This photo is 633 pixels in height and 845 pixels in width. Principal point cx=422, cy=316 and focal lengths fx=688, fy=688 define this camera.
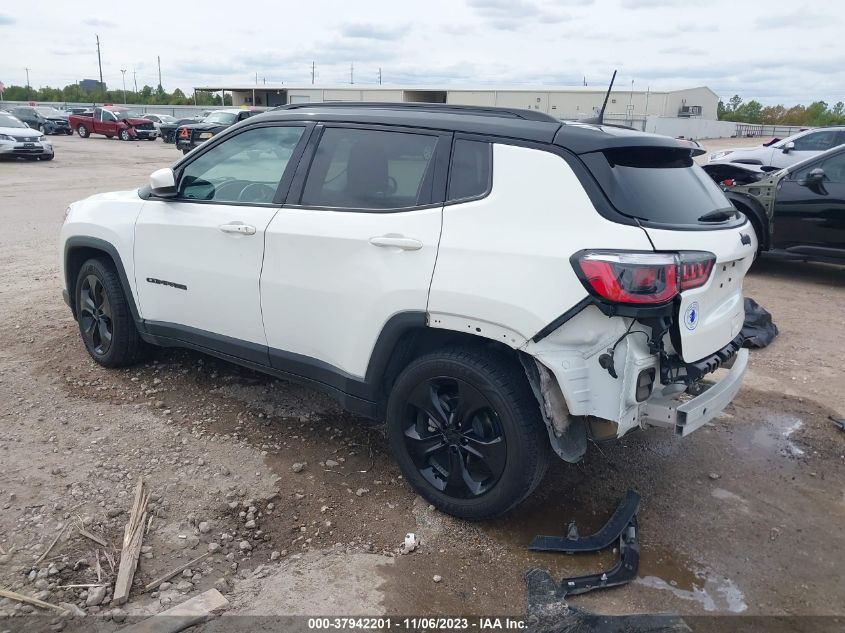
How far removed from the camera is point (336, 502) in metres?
3.55

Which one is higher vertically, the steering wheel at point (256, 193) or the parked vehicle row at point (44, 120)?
the steering wheel at point (256, 193)

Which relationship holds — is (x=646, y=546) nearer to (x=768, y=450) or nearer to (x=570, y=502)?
(x=570, y=502)

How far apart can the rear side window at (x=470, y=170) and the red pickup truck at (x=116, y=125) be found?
3858cm

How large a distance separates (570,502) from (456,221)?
160cm

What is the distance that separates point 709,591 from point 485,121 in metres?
2.34

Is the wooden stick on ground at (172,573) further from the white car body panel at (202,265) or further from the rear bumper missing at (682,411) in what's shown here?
the rear bumper missing at (682,411)

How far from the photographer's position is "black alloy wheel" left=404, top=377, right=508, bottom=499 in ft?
10.5

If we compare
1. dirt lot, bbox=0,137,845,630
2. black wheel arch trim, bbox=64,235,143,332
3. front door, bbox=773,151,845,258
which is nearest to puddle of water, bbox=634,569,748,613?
dirt lot, bbox=0,137,845,630

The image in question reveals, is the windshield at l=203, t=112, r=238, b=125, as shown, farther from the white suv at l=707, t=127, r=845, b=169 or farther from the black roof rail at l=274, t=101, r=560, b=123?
the black roof rail at l=274, t=101, r=560, b=123

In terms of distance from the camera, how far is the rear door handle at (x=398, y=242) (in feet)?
10.6

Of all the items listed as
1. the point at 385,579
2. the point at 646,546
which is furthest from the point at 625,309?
the point at 385,579

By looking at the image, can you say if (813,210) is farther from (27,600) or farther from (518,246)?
(27,600)

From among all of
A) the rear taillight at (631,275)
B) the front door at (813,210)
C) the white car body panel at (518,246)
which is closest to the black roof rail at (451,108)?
the white car body panel at (518,246)

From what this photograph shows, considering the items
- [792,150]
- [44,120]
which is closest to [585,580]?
[792,150]
